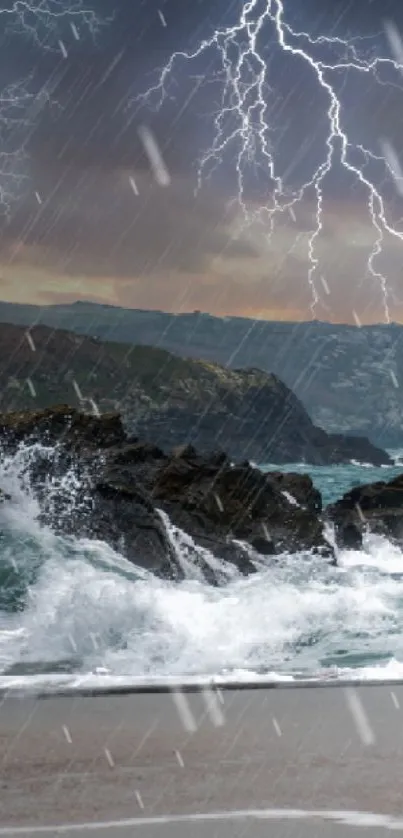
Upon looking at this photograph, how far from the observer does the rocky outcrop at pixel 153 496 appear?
882 inches

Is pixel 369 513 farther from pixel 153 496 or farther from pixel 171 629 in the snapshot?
pixel 171 629

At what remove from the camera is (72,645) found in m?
12.1

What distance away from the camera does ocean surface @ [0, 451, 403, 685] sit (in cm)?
1080

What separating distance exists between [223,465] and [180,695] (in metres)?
21.2

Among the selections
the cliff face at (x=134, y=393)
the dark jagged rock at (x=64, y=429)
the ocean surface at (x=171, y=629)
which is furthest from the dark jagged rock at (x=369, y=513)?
the cliff face at (x=134, y=393)

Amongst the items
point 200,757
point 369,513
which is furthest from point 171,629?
point 369,513

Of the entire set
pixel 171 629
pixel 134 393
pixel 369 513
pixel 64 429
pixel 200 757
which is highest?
pixel 200 757

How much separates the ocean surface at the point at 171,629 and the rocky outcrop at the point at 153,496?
263 centimetres

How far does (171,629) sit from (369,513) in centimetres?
2523

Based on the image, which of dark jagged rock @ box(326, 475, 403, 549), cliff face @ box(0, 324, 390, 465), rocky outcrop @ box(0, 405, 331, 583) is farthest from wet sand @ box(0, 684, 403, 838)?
cliff face @ box(0, 324, 390, 465)

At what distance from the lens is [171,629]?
42.1ft

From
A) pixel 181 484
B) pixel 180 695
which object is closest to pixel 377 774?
pixel 180 695

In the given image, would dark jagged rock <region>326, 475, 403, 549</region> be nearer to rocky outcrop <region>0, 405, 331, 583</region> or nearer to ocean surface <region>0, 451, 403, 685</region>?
rocky outcrop <region>0, 405, 331, 583</region>

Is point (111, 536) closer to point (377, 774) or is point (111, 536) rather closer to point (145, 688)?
point (145, 688)
